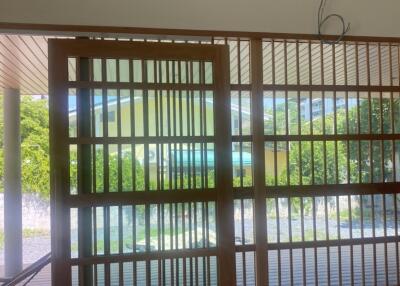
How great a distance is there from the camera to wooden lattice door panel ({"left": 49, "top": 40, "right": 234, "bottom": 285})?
231cm

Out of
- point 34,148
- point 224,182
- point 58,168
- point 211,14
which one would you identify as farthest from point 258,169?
point 34,148

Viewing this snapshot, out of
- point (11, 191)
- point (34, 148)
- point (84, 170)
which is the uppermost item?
point (34, 148)

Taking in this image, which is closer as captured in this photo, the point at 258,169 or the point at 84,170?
the point at 84,170

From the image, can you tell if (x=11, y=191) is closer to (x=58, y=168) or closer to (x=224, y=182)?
(x=58, y=168)

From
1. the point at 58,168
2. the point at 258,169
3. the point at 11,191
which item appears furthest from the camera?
the point at 11,191

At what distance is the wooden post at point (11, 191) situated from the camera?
4.89 metres

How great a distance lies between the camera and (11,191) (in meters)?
4.91

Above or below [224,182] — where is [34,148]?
above

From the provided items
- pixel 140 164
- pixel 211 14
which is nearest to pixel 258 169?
pixel 140 164

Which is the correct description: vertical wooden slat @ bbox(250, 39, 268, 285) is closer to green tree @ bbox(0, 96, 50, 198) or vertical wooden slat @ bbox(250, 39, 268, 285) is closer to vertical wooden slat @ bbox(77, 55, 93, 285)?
vertical wooden slat @ bbox(77, 55, 93, 285)

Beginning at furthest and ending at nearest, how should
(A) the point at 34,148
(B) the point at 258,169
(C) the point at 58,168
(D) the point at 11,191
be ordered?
(A) the point at 34,148, (D) the point at 11,191, (B) the point at 258,169, (C) the point at 58,168

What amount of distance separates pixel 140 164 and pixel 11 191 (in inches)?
133

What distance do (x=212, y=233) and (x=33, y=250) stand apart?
6422 millimetres

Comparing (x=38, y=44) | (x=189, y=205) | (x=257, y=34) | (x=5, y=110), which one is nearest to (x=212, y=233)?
(x=189, y=205)
